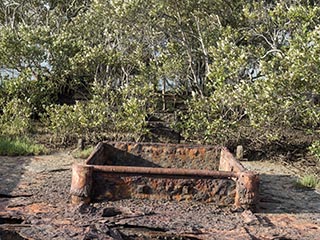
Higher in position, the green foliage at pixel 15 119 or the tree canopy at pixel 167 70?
the tree canopy at pixel 167 70

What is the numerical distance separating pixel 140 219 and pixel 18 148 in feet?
18.4

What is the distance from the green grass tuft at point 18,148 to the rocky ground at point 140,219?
2.95m

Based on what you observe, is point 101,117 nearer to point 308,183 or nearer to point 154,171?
point 308,183

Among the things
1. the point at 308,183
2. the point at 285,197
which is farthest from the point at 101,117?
A: the point at 285,197

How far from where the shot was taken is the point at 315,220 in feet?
21.2

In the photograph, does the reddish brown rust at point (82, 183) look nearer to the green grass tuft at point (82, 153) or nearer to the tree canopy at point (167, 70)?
the green grass tuft at point (82, 153)

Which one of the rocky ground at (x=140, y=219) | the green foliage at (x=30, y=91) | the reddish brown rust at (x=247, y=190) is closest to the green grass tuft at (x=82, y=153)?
the green foliage at (x=30, y=91)

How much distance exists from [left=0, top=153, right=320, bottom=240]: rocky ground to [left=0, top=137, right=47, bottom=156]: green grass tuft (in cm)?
295

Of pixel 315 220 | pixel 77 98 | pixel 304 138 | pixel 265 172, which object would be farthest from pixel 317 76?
pixel 77 98

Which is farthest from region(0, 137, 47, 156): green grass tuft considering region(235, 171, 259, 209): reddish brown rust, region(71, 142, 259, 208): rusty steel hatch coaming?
region(235, 171, 259, 209): reddish brown rust

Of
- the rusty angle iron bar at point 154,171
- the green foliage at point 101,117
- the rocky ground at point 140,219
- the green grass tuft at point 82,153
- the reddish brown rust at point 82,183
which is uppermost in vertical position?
the green foliage at point 101,117

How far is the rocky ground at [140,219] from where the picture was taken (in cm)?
535

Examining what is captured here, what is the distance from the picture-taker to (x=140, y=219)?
5.77 m

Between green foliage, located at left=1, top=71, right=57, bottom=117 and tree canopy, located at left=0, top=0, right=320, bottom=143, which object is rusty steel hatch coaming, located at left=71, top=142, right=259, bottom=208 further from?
green foliage, located at left=1, top=71, right=57, bottom=117
